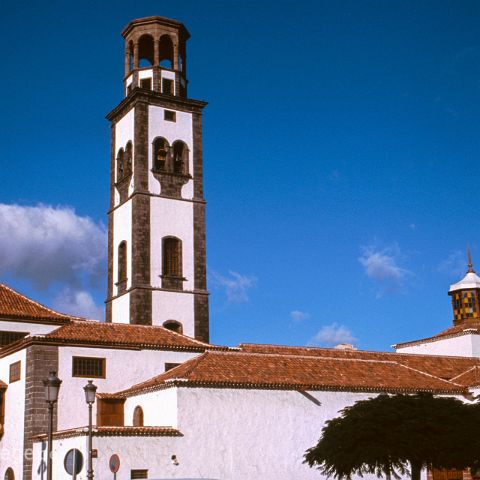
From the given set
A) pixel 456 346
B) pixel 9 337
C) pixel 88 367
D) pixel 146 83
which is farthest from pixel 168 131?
pixel 456 346

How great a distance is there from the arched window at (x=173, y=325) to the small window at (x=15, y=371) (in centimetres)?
829

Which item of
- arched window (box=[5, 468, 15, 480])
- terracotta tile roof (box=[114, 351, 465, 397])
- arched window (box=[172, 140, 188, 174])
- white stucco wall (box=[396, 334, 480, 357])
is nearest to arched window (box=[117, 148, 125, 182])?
arched window (box=[172, 140, 188, 174])

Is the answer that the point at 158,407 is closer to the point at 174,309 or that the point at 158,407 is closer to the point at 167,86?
the point at 174,309

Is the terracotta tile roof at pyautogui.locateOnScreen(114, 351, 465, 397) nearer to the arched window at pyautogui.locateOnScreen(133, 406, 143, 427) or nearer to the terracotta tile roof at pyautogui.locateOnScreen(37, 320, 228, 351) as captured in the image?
the arched window at pyautogui.locateOnScreen(133, 406, 143, 427)

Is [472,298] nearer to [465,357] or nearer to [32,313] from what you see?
[465,357]

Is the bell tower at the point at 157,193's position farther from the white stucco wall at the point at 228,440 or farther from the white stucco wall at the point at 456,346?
the white stucco wall at the point at 456,346

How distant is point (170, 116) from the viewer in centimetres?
4569

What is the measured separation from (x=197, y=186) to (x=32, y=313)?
11.8m

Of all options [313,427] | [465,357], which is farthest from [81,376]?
[465,357]

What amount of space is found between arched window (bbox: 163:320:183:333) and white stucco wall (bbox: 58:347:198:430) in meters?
4.25

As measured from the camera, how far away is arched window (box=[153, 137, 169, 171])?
44562 mm

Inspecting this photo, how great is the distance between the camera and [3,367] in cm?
3662

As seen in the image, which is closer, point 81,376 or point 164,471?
point 164,471

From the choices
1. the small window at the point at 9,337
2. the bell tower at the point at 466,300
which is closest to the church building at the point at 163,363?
the small window at the point at 9,337
